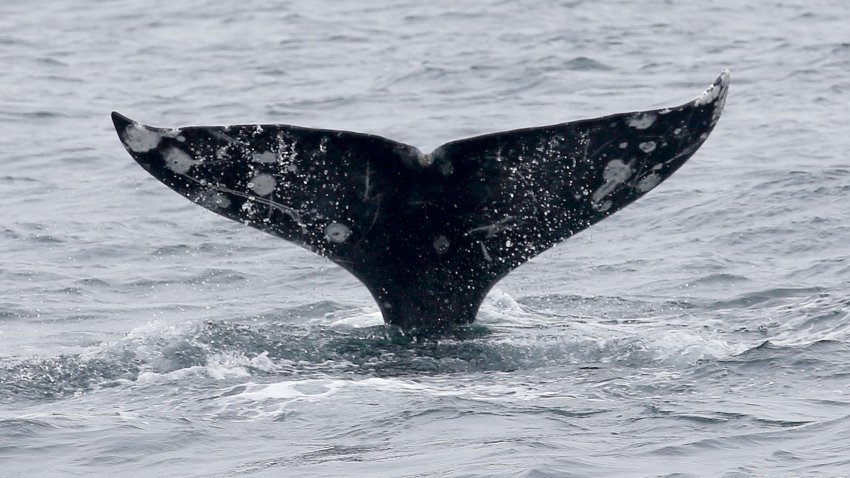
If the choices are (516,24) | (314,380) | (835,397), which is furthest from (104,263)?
(516,24)

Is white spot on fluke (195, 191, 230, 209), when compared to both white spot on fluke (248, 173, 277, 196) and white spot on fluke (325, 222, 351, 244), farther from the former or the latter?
white spot on fluke (325, 222, 351, 244)

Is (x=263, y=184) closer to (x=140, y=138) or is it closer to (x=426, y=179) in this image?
(x=140, y=138)

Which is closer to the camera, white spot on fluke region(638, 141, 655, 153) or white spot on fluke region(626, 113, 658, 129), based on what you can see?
white spot on fluke region(626, 113, 658, 129)

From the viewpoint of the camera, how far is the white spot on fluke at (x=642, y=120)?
8.29m

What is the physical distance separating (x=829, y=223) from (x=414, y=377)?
6105mm

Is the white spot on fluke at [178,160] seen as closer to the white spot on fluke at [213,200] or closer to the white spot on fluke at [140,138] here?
the white spot on fluke at [140,138]

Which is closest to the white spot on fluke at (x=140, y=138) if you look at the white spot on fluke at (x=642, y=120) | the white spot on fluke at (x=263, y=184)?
the white spot on fluke at (x=263, y=184)

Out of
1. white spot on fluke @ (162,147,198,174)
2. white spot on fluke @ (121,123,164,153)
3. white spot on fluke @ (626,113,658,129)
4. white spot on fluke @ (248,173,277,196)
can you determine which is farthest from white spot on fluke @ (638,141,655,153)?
white spot on fluke @ (121,123,164,153)

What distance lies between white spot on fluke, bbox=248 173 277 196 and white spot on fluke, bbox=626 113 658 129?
1.93 meters

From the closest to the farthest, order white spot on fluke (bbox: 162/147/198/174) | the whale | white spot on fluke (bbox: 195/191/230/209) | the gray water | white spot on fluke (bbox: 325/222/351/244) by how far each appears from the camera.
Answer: the gray water, white spot on fluke (bbox: 162/147/198/174), the whale, white spot on fluke (bbox: 195/191/230/209), white spot on fluke (bbox: 325/222/351/244)

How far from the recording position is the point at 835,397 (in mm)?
8438

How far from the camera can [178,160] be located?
813 centimetres

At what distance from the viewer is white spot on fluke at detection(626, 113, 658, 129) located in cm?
829

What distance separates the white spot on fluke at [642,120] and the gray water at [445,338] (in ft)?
4.74
